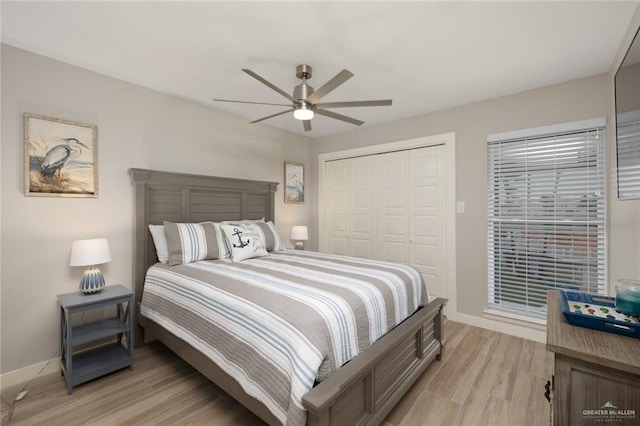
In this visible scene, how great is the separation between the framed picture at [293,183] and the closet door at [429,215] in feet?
5.81

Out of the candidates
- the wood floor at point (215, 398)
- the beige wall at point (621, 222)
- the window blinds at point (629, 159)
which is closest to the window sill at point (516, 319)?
the wood floor at point (215, 398)

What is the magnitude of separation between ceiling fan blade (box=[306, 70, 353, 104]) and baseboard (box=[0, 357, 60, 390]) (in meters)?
3.00

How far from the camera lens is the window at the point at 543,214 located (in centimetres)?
263

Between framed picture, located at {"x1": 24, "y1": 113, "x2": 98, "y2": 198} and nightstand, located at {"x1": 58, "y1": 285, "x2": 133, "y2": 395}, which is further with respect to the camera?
framed picture, located at {"x1": 24, "y1": 113, "x2": 98, "y2": 198}

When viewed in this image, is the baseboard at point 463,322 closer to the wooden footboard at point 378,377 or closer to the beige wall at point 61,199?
the beige wall at point 61,199

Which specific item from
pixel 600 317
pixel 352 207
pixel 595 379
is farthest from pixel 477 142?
pixel 595 379

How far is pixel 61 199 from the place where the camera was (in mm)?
2346

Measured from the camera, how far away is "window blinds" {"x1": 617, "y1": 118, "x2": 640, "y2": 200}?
1626mm

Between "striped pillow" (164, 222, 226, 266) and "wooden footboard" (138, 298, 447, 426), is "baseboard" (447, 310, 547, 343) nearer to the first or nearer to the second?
"wooden footboard" (138, 298, 447, 426)

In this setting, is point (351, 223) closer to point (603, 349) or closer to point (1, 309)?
point (603, 349)

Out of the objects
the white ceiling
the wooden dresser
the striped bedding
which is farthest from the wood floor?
the white ceiling

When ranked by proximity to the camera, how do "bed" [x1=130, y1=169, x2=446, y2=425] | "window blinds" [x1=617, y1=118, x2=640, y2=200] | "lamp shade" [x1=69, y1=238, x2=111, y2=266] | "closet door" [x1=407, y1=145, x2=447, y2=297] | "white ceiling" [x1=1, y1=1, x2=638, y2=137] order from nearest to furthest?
"bed" [x1=130, y1=169, x2=446, y2=425], "window blinds" [x1=617, y1=118, x2=640, y2=200], "white ceiling" [x1=1, y1=1, x2=638, y2=137], "lamp shade" [x1=69, y1=238, x2=111, y2=266], "closet door" [x1=407, y1=145, x2=447, y2=297]

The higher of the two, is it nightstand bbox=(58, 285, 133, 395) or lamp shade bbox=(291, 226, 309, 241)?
lamp shade bbox=(291, 226, 309, 241)

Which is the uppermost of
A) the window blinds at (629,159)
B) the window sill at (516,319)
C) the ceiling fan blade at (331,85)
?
the ceiling fan blade at (331,85)
